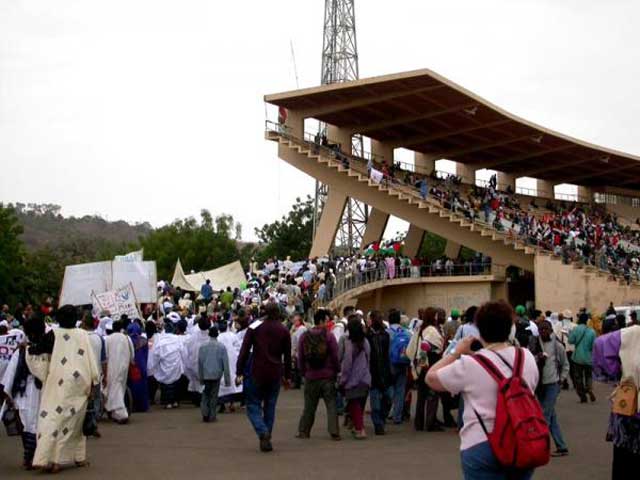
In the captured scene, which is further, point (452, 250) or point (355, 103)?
point (452, 250)

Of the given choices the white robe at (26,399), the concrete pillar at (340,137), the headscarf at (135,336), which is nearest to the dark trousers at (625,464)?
the white robe at (26,399)

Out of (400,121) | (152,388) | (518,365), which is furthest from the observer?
(400,121)

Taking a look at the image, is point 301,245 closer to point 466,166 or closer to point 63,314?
point 466,166

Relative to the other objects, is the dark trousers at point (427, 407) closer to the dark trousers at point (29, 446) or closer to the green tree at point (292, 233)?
the dark trousers at point (29, 446)

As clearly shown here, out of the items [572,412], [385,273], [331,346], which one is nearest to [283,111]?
[385,273]

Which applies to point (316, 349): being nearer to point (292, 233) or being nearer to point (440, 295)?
point (440, 295)

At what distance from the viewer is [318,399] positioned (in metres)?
12.9

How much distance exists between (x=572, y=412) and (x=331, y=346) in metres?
5.98

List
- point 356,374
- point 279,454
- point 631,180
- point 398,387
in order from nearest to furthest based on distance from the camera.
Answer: point 279,454, point 356,374, point 398,387, point 631,180

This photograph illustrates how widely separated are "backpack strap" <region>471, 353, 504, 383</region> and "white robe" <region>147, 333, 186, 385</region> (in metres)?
12.2

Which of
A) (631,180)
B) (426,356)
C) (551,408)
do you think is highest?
(631,180)

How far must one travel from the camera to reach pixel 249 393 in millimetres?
12008

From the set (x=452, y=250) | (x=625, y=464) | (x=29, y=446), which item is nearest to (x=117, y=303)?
(x=29, y=446)

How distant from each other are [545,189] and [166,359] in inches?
1766
